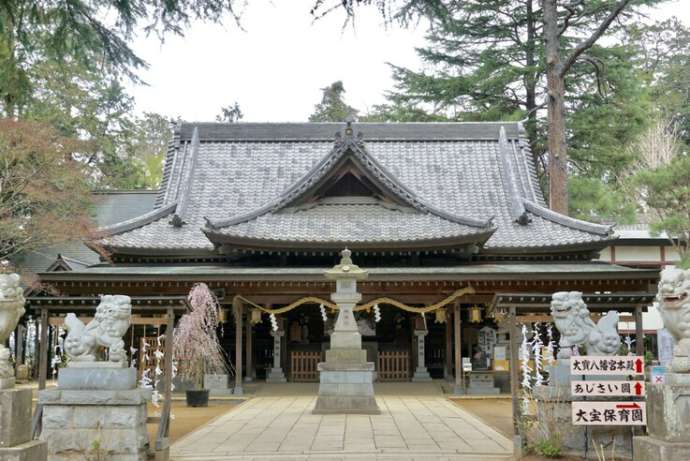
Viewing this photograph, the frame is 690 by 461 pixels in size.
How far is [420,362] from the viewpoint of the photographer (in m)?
20.4

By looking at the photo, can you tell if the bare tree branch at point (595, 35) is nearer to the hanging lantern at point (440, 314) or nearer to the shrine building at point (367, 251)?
the shrine building at point (367, 251)

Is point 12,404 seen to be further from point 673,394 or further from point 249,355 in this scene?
point 249,355

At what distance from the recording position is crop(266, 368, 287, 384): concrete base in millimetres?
20297

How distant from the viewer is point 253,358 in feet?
70.2

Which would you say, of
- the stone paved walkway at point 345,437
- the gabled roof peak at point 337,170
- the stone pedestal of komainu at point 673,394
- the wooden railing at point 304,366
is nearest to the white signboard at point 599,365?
the stone pedestal of komainu at point 673,394

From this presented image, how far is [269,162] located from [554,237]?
33.9ft

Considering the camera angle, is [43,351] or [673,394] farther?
[43,351]

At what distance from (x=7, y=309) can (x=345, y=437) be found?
18.3 feet

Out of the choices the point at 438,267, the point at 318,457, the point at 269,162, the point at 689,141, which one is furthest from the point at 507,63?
the point at 318,457

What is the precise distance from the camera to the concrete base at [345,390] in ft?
45.0

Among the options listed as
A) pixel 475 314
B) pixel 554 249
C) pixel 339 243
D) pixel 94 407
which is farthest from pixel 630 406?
pixel 554 249

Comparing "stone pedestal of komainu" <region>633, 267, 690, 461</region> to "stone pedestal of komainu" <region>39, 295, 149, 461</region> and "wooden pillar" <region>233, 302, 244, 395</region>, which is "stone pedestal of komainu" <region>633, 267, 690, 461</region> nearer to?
"stone pedestal of komainu" <region>39, 295, 149, 461</region>

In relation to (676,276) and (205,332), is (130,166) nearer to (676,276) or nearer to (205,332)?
(205,332)

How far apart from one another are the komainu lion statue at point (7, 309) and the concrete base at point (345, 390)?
768 cm
